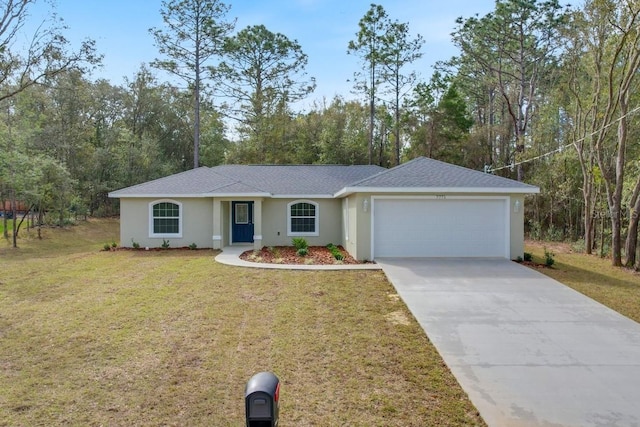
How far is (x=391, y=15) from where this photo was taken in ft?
90.2

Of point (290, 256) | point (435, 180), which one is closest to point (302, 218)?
point (290, 256)

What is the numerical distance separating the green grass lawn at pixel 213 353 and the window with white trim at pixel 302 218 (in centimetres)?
705

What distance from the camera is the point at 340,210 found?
57.1 ft

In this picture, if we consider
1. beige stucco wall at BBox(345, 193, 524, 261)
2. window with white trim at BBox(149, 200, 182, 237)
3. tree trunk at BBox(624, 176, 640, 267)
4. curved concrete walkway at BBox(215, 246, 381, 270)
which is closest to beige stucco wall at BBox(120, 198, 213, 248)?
window with white trim at BBox(149, 200, 182, 237)

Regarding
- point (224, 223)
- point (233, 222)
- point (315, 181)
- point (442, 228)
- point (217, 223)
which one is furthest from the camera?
point (315, 181)

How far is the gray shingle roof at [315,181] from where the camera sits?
12.9 metres

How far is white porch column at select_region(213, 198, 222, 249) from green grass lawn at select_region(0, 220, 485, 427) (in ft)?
19.0

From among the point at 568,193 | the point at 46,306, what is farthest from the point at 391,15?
the point at 46,306

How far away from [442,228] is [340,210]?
17.3ft

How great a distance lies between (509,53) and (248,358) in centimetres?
2528

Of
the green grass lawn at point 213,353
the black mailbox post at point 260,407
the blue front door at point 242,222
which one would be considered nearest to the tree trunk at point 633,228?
the green grass lawn at point 213,353

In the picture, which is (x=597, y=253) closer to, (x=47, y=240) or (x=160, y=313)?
(x=160, y=313)

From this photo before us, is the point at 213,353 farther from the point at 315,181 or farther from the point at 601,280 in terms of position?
the point at 315,181

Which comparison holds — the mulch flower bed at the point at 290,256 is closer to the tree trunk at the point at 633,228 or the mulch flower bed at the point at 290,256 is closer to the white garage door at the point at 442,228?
the white garage door at the point at 442,228
